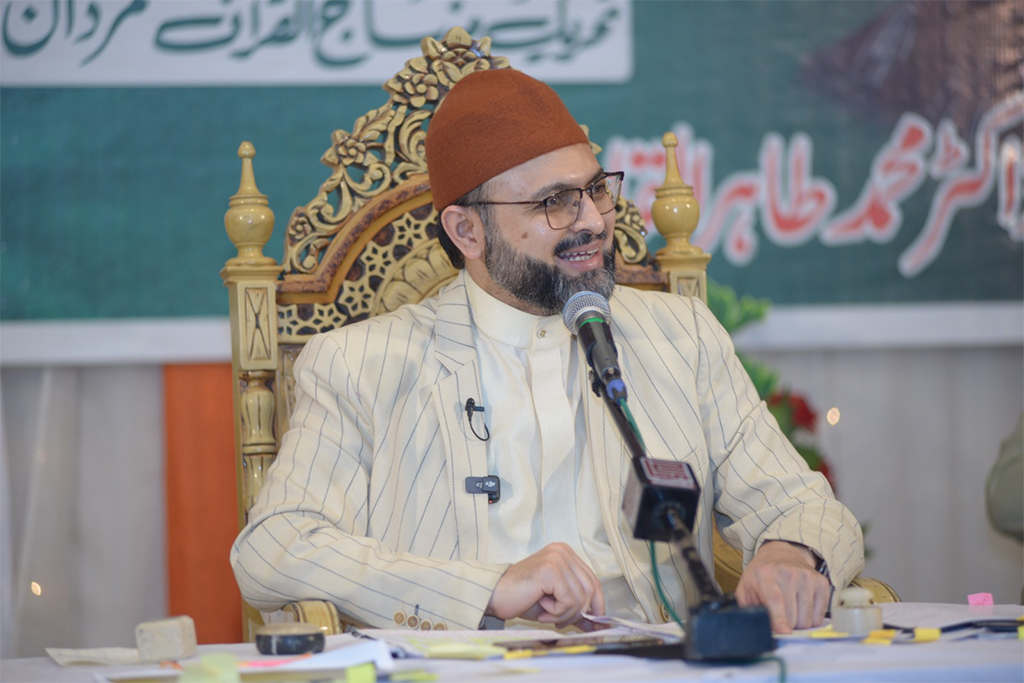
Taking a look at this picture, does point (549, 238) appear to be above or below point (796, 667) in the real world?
above

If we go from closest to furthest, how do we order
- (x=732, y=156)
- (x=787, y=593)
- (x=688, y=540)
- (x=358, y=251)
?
1. (x=688, y=540)
2. (x=787, y=593)
3. (x=358, y=251)
4. (x=732, y=156)

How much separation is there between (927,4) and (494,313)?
262 centimetres

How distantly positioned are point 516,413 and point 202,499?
1.79 m

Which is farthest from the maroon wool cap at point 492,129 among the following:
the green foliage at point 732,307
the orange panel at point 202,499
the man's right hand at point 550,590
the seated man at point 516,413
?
the orange panel at point 202,499

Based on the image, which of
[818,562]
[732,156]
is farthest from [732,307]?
[818,562]

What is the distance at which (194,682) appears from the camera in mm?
1079

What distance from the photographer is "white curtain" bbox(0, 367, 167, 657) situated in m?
3.32

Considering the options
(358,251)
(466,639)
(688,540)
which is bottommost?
(466,639)

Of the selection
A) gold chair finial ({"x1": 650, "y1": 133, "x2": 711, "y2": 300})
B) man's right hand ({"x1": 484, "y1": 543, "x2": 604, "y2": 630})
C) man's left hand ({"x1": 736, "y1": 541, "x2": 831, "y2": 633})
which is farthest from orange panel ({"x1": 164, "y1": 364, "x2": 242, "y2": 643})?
man's left hand ({"x1": 736, "y1": 541, "x2": 831, "y2": 633})

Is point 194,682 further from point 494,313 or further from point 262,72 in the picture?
point 262,72

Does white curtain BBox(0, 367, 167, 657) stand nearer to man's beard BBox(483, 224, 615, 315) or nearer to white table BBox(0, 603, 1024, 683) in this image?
man's beard BBox(483, 224, 615, 315)

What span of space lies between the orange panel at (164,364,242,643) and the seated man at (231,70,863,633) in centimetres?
145

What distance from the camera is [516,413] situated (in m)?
2.02

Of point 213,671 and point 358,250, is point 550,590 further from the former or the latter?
point 358,250
